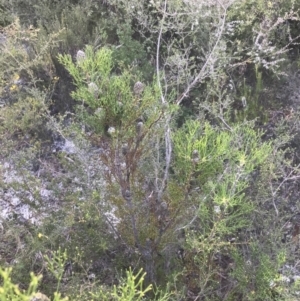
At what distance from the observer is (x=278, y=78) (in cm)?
317

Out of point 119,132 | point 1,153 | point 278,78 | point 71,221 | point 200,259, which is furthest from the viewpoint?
point 278,78

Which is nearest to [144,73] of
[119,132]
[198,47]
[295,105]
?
[198,47]

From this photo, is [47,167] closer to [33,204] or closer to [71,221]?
[33,204]

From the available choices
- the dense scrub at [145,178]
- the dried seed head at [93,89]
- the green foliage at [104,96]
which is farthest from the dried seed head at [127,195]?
the dried seed head at [93,89]

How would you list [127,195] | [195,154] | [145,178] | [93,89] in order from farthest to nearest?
[145,178] → [127,195] → [195,154] → [93,89]

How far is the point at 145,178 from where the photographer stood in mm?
2246

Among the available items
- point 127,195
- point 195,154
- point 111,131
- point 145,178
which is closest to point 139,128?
point 111,131

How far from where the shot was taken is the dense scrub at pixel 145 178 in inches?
64.7

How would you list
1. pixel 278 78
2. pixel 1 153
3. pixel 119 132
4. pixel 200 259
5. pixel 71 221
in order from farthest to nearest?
pixel 278 78
pixel 1 153
pixel 200 259
pixel 71 221
pixel 119 132

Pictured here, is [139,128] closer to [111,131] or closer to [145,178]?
[111,131]

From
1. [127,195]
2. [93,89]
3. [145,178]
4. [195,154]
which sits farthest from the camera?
[145,178]

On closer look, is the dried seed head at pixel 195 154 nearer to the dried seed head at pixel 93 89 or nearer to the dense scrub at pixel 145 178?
the dense scrub at pixel 145 178

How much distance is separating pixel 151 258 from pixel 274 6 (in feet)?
8.26

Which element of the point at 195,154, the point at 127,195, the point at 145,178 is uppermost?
the point at 195,154
